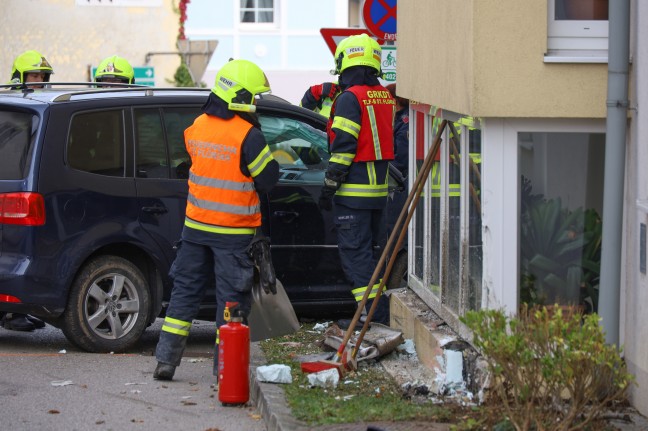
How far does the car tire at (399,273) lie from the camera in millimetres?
9984

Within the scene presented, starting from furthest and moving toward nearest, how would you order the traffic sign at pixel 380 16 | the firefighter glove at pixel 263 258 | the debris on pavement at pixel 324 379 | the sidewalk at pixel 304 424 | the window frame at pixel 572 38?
1. the traffic sign at pixel 380 16
2. the firefighter glove at pixel 263 258
3. the debris on pavement at pixel 324 379
4. the window frame at pixel 572 38
5. the sidewalk at pixel 304 424

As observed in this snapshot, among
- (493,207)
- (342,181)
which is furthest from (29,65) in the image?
(493,207)

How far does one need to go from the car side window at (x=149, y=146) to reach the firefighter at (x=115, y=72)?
3082mm

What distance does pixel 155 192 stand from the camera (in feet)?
29.3

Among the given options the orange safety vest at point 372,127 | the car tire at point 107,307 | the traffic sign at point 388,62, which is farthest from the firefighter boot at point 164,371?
the traffic sign at point 388,62

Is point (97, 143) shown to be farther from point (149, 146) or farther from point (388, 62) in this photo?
point (388, 62)

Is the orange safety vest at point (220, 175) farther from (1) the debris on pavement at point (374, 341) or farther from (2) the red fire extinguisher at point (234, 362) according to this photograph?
(1) the debris on pavement at point (374, 341)

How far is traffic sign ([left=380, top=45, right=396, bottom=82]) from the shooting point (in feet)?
43.5

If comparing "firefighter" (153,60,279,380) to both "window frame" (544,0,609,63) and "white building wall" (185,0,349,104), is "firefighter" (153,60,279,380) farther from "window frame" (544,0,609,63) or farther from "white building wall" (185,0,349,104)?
"white building wall" (185,0,349,104)

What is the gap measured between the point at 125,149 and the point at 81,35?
829 inches

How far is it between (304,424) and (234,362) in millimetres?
876

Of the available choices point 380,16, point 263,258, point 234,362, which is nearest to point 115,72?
point 380,16

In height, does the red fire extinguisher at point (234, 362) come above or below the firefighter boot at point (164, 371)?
above

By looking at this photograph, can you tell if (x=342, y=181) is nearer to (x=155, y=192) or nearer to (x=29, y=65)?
(x=155, y=192)
